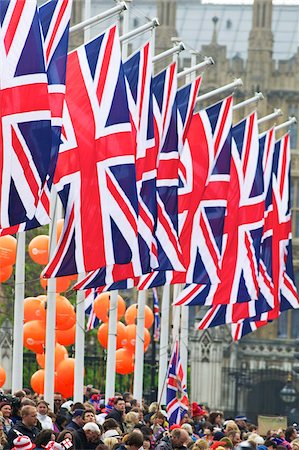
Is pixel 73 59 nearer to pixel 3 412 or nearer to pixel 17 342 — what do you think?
pixel 17 342

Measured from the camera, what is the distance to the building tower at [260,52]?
78.1 meters

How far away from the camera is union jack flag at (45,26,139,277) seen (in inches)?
1022

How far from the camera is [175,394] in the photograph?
30.7 m

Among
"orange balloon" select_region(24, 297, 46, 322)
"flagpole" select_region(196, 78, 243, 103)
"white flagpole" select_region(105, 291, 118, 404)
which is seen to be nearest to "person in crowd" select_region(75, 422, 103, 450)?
"orange balloon" select_region(24, 297, 46, 322)

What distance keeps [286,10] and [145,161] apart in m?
57.9

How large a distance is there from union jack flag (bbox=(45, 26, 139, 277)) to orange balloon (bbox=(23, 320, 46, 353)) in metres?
4.50

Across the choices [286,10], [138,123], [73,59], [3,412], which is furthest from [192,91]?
[286,10]

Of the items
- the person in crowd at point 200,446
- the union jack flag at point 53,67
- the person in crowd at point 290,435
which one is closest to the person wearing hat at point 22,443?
the person in crowd at point 200,446

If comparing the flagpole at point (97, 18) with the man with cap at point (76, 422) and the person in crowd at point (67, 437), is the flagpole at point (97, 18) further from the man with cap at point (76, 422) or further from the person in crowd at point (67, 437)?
the person in crowd at point (67, 437)

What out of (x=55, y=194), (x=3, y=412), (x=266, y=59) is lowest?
(x=3, y=412)

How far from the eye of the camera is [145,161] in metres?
29.2

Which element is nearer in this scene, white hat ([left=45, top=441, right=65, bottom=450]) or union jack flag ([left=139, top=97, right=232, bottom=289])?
white hat ([left=45, top=441, right=65, bottom=450])

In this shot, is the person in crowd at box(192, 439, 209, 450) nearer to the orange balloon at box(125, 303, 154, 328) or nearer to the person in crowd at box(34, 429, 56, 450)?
the person in crowd at box(34, 429, 56, 450)

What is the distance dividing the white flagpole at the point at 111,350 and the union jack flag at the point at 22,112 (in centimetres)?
918
